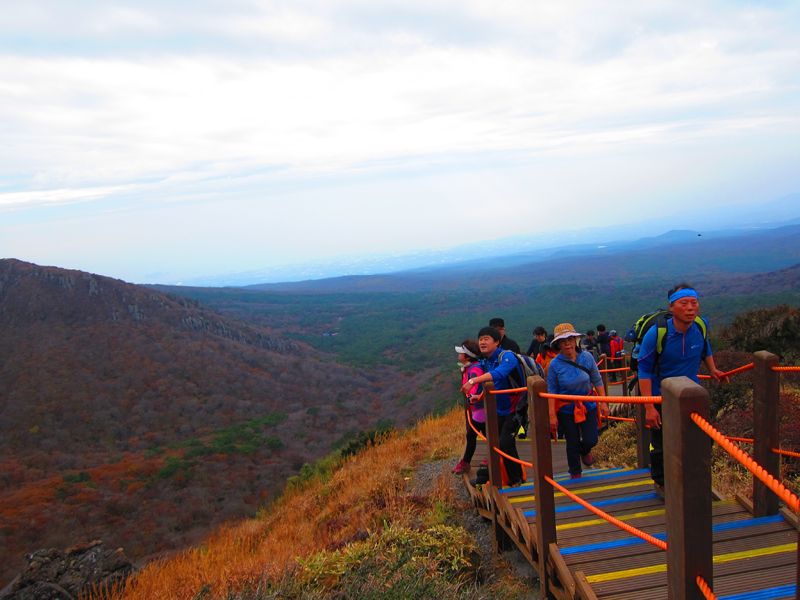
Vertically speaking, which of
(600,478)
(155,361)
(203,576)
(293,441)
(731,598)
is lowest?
(293,441)

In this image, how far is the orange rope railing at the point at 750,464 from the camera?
1.14m

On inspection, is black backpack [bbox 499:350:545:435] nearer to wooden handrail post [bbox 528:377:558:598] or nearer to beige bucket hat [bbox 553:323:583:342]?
beige bucket hat [bbox 553:323:583:342]

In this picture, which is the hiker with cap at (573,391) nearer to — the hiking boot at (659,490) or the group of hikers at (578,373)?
the group of hikers at (578,373)

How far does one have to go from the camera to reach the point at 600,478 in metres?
4.05

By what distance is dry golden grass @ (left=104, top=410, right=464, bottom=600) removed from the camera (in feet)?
13.8

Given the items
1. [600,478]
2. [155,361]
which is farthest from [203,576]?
[155,361]

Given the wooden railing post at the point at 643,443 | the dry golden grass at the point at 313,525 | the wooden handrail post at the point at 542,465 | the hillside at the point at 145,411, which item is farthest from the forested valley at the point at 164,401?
the wooden handrail post at the point at 542,465

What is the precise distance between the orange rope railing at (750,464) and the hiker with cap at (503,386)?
2.78 meters

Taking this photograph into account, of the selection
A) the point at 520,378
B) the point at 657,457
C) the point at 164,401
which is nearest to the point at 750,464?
the point at 657,457

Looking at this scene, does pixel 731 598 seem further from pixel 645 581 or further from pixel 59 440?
pixel 59 440

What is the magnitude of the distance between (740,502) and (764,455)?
1.66 feet

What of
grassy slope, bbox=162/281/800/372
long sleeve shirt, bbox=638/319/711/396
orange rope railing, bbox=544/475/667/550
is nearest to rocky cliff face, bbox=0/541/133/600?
orange rope railing, bbox=544/475/667/550

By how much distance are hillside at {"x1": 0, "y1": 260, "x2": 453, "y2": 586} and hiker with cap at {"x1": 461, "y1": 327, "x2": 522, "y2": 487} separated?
18.9 meters

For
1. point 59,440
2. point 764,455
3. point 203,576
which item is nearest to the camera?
point 764,455
